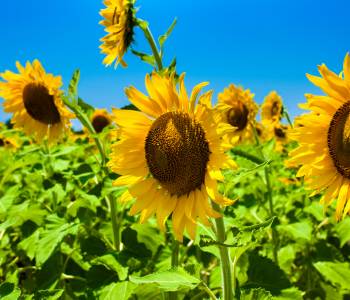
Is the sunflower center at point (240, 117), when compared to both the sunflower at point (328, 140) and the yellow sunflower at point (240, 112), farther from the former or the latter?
the sunflower at point (328, 140)

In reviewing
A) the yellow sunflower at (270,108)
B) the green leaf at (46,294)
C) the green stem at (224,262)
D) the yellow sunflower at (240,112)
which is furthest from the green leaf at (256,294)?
the yellow sunflower at (270,108)

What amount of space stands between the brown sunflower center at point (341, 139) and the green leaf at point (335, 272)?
1322mm

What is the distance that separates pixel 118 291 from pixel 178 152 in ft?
3.32

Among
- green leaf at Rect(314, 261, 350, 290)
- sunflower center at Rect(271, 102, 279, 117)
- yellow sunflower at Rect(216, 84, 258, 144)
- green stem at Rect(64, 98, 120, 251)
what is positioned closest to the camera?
green stem at Rect(64, 98, 120, 251)

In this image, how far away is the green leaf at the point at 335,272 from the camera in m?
3.55

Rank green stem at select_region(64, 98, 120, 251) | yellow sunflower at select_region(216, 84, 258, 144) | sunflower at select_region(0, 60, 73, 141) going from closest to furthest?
green stem at select_region(64, 98, 120, 251), sunflower at select_region(0, 60, 73, 141), yellow sunflower at select_region(216, 84, 258, 144)

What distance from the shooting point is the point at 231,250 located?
2.50 meters

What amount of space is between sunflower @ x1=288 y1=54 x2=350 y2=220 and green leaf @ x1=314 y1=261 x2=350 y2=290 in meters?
1.16

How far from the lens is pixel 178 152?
2361 mm

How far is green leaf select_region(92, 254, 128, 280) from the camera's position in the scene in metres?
2.78

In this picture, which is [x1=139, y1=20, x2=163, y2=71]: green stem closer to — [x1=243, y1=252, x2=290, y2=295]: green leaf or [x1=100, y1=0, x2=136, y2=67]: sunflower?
[x1=100, y1=0, x2=136, y2=67]: sunflower

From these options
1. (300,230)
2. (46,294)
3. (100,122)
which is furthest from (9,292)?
(100,122)

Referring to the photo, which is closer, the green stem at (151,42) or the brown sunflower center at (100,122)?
the green stem at (151,42)

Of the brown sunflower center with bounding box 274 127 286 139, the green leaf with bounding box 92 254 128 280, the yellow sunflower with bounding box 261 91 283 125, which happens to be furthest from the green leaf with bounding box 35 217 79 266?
the brown sunflower center with bounding box 274 127 286 139
